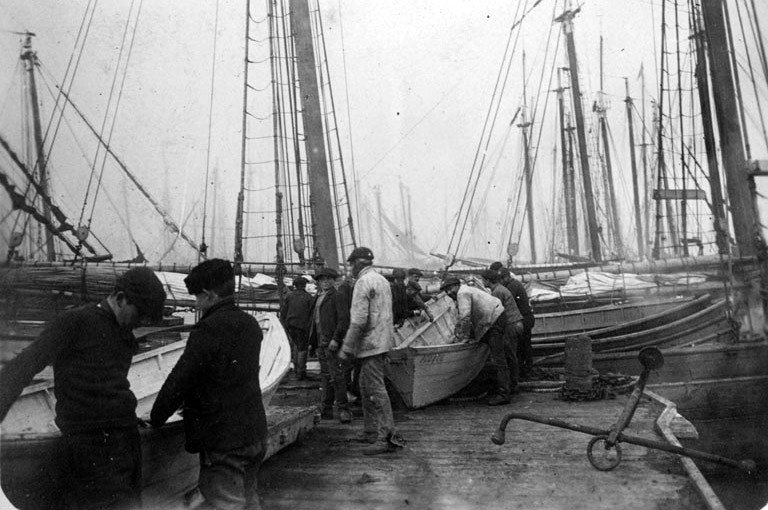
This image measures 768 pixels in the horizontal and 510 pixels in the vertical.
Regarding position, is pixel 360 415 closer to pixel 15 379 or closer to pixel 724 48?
pixel 15 379

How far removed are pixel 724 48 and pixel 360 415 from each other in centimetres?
698

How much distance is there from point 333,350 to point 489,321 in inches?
88.6

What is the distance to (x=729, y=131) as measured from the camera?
688 cm

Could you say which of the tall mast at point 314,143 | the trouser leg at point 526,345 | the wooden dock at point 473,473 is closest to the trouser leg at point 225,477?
the wooden dock at point 473,473

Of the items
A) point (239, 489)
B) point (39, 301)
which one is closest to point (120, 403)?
point (239, 489)

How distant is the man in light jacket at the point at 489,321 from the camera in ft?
22.3

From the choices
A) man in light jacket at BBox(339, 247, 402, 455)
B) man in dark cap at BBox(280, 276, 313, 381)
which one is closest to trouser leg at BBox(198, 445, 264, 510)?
man in light jacket at BBox(339, 247, 402, 455)

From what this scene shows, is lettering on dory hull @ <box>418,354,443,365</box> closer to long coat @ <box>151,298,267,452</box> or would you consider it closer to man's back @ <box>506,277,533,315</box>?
man's back @ <box>506,277,533,315</box>

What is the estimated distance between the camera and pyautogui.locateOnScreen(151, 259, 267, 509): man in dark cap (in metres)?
2.63

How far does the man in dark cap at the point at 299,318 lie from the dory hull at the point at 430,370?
3004 millimetres

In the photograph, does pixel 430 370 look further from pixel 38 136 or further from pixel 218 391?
pixel 38 136

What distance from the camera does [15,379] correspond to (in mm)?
2168

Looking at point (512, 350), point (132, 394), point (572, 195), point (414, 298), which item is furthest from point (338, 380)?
point (572, 195)

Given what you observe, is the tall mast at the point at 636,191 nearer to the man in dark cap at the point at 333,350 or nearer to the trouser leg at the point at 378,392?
the man in dark cap at the point at 333,350
